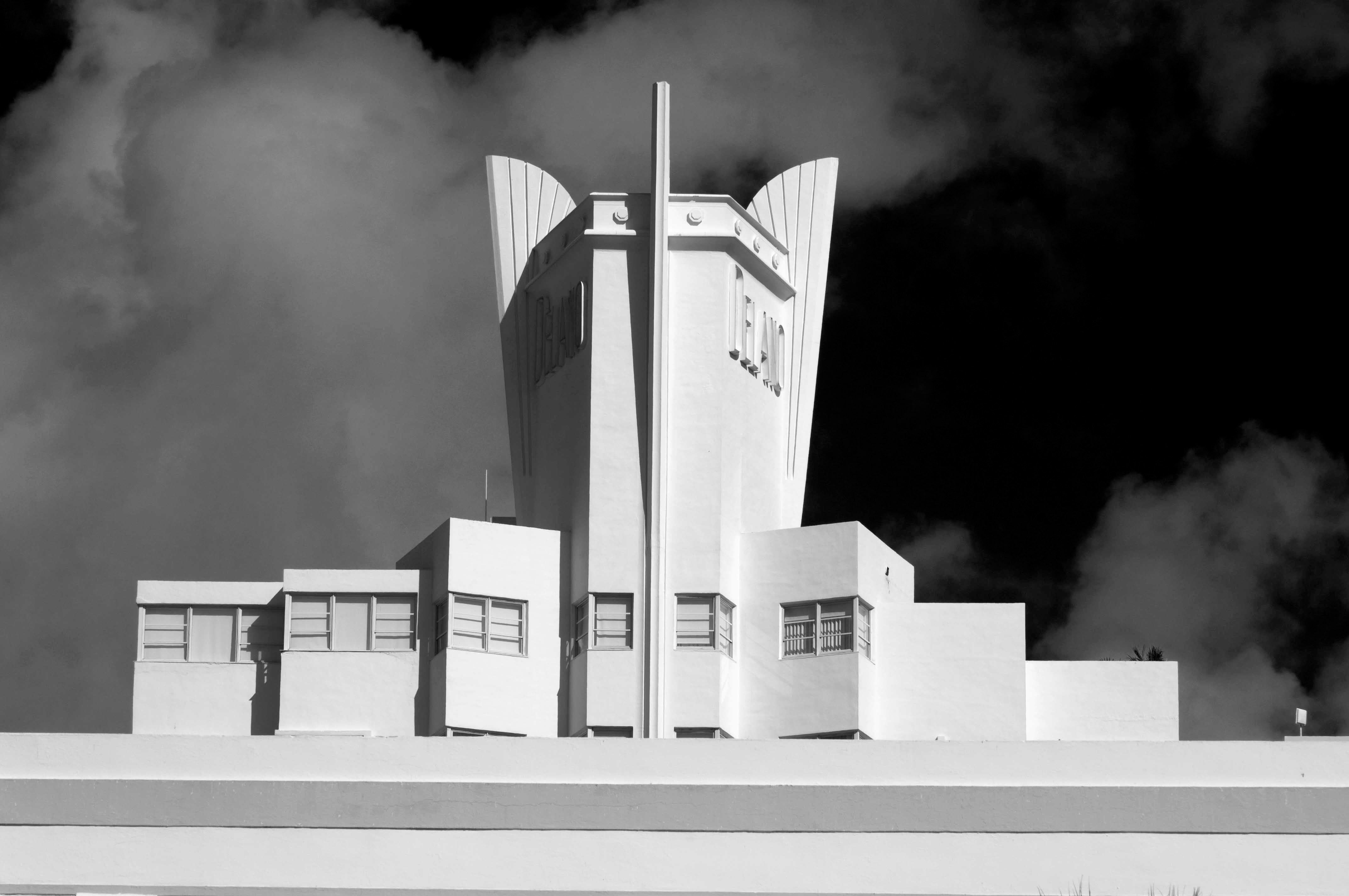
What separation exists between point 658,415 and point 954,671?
7.38 m

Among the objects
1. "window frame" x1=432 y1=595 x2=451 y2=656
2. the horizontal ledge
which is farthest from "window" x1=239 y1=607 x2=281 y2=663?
the horizontal ledge

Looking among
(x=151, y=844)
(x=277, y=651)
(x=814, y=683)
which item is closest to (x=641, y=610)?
(x=814, y=683)

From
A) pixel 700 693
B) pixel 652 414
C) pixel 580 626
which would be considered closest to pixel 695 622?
pixel 700 693

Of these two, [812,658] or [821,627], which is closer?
[812,658]

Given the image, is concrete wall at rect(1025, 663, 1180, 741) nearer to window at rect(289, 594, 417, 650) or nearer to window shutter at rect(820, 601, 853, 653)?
window shutter at rect(820, 601, 853, 653)

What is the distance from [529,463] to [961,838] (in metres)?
15.0

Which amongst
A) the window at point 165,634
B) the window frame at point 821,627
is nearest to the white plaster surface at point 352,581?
the window at point 165,634

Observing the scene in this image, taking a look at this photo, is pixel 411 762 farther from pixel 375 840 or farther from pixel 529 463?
pixel 529 463

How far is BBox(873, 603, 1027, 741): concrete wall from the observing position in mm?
49562

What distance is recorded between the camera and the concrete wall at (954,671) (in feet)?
163

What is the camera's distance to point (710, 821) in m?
41.0

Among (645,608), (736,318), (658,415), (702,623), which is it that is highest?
(736,318)

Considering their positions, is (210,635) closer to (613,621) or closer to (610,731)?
(613,621)

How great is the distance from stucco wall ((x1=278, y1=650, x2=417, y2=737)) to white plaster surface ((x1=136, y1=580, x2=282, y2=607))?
2.60 m
